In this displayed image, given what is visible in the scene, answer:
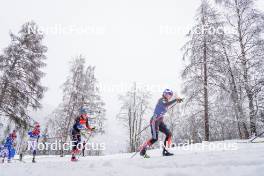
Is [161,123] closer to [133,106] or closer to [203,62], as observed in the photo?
[203,62]

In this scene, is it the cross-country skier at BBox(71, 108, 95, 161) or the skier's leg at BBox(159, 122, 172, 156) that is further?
the cross-country skier at BBox(71, 108, 95, 161)

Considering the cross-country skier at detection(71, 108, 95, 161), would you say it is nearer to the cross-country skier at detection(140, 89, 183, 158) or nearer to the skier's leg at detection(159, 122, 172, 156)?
the cross-country skier at detection(140, 89, 183, 158)

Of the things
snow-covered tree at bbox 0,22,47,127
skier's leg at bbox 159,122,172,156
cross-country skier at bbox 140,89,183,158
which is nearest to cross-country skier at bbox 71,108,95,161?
cross-country skier at bbox 140,89,183,158

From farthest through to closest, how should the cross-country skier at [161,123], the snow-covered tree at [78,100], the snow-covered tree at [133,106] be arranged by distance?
the snow-covered tree at [133,106] → the snow-covered tree at [78,100] → the cross-country skier at [161,123]

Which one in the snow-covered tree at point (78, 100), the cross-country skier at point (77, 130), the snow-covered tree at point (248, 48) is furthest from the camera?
the snow-covered tree at point (78, 100)

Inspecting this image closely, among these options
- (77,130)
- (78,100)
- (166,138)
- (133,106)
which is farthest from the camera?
(133,106)

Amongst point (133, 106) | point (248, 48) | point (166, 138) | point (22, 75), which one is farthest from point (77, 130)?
point (133, 106)

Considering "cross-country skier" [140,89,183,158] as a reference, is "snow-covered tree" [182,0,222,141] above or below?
above

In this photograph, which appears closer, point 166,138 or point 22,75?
point 166,138

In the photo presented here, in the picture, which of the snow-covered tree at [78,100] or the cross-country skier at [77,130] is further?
the snow-covered tree at [78,100]

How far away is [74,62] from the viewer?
23.2 metres

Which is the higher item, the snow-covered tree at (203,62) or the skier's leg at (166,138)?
the snow-covered tree at (203,62)

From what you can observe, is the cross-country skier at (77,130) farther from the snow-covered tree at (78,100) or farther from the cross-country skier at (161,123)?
the snow-covered tree at (78,100)

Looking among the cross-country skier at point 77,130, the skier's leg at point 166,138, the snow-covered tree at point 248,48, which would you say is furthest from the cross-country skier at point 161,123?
the snow-covered tree at point 248,48
